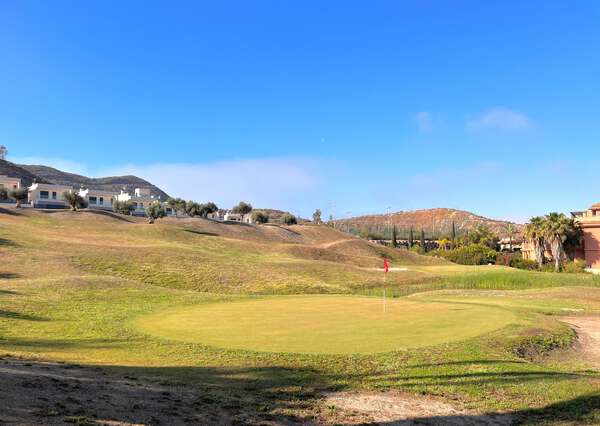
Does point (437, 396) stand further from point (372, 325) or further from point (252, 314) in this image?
point (252, 314)

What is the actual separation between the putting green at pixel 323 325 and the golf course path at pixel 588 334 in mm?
2999

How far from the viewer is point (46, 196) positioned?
11600 centimetres

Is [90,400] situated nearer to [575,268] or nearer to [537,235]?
[575,268]

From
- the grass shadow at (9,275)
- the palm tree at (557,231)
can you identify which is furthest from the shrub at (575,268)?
the grass shadow at (9,275)

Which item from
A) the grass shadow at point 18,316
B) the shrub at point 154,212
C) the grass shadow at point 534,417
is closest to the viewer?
the grass shadow at point 534,417

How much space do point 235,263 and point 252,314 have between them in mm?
28504

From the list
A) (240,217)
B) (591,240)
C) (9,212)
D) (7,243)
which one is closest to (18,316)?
(7,243)

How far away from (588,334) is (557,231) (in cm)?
6690

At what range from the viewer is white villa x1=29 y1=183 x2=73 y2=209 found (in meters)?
112

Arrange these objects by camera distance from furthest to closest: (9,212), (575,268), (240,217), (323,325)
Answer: (240,217), (9,212), (575,268), (323,325)

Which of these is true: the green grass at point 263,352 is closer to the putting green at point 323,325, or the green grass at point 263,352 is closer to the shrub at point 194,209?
the putting green at point 323,325

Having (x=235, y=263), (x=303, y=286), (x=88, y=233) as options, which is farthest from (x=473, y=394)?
(x=88, y=233)

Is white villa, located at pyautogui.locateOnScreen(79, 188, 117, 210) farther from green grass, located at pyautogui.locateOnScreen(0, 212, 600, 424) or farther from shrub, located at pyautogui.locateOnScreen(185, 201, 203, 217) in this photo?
green grass, located at pyautogui.locateOnScreen(0, 212, 600, 424)

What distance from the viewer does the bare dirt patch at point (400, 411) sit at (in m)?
10.3
